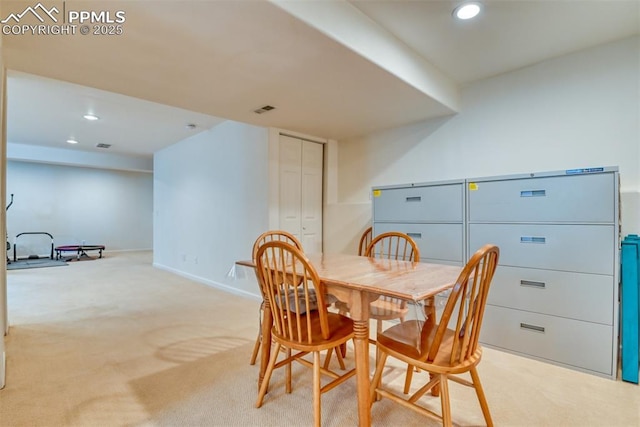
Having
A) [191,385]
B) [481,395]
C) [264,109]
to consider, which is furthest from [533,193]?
[191,385]

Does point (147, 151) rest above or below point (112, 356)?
above

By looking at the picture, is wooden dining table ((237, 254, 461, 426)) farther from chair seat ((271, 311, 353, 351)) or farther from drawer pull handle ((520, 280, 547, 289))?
drawer pull handle ((520, 280, 547, 289))

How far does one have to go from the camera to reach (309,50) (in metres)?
1.92

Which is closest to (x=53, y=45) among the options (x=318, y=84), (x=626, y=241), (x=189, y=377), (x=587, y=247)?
(x=318, y=84)

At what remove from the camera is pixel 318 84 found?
2.41m

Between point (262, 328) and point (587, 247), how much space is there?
86.6 inches

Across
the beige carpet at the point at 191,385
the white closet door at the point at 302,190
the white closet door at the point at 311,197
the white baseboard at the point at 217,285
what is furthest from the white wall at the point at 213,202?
the beige carpet at the point at 191,385

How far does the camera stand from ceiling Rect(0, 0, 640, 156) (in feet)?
5.50

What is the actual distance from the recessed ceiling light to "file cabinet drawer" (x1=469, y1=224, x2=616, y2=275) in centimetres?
150

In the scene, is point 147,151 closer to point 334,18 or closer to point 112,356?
point 112,356

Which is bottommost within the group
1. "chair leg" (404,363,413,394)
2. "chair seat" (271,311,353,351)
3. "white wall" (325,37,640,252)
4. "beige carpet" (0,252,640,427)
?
"beige carpet" (0,252,640,427)

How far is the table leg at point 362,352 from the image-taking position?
4.57ft

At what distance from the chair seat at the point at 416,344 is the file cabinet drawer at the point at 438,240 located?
1.12 m

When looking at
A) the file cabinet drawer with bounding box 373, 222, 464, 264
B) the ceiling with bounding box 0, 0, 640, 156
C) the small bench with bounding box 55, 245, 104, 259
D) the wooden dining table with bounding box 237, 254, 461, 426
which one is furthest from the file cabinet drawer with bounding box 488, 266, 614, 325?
the small bench with bounding box 55, 245, 104, 259
